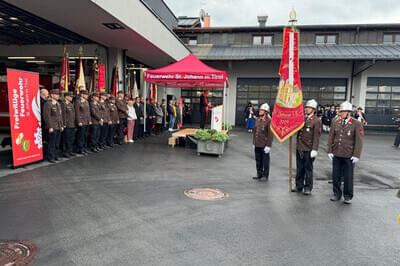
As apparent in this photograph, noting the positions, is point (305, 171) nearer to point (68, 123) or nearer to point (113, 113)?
point (68, 123)

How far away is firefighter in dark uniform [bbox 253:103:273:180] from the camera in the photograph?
6559mm

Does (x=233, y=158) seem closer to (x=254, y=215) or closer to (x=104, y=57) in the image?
(x=254, y=215)

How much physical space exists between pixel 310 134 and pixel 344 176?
3.32 ft

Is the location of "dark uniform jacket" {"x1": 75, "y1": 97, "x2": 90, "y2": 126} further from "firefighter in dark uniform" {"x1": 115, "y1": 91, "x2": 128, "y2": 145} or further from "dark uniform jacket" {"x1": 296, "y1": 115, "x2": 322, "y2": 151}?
"dark uniform jacket" {"x1": 296, "y1": 115, "x2": 322, "y2": 151}

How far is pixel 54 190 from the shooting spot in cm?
526

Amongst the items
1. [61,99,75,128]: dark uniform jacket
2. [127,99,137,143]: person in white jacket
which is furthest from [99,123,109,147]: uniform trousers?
[61,99,75,128]: dark uniform jacket

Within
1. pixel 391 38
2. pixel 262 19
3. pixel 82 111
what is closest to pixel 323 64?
pixel 391 38

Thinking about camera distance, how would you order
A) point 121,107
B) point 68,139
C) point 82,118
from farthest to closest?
1. point 121,107
2. point 82,118
3. point 68,139

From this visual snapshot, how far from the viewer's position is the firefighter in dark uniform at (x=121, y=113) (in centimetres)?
1109

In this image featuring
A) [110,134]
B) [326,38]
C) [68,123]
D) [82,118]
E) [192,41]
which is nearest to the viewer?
[68,123]

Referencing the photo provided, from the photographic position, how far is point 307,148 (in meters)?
5.68

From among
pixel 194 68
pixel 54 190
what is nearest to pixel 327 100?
pixel 194 68

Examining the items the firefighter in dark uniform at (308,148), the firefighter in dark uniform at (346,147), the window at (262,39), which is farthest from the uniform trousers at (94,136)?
the window at (262,39)

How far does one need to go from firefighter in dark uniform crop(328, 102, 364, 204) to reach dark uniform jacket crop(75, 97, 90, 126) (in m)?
7.11
